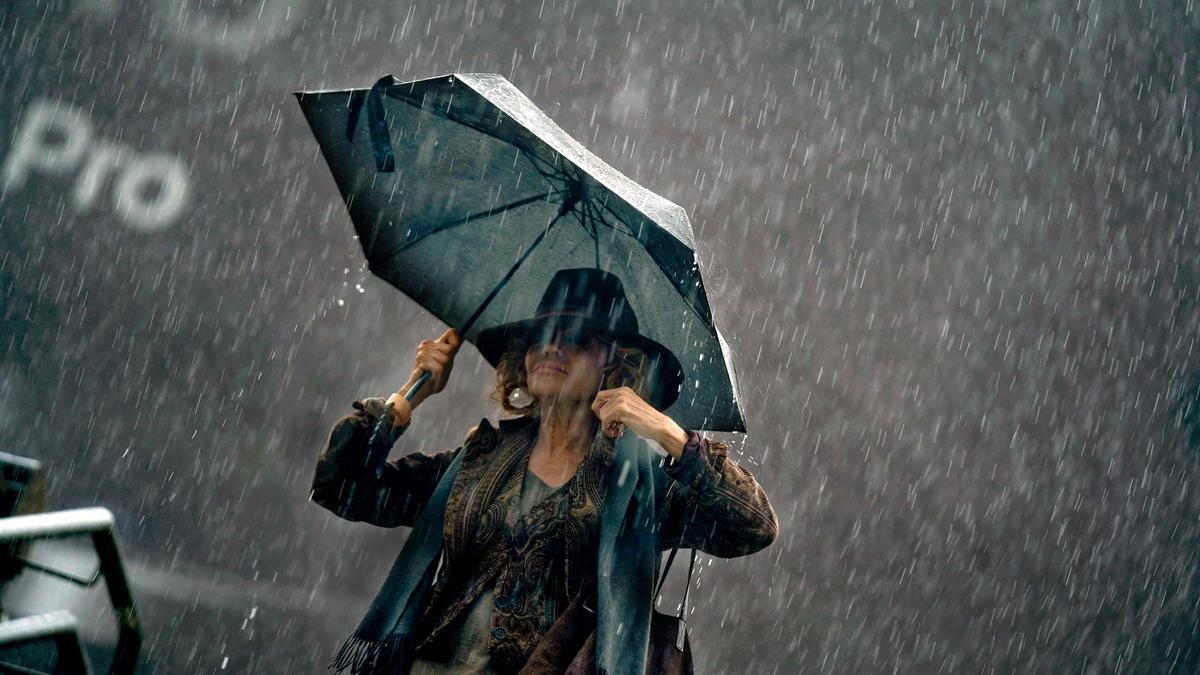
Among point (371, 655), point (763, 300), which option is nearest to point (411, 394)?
point (371, 655)

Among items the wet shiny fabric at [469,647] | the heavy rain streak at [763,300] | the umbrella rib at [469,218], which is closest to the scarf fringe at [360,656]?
the wet shiny fabric at [469,647]

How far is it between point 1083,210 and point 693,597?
13.5ft

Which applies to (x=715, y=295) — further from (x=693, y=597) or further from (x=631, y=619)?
(x=693, y=597)

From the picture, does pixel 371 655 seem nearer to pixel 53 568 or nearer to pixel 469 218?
pixel 53 568

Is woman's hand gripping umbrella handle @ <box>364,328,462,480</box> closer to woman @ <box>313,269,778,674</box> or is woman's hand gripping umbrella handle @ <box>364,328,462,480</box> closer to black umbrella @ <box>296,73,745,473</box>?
woman @ <box>313,269,778,674</box>

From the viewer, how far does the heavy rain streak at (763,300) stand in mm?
6770

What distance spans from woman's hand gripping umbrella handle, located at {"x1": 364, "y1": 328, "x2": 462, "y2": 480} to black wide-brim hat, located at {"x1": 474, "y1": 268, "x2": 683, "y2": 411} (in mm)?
201

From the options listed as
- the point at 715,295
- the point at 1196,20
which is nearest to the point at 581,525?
the point at 715,295

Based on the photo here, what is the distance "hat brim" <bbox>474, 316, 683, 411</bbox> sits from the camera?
2.83 meters

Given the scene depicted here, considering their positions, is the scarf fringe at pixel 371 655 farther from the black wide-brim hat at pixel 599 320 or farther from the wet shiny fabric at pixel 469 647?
the black wide-brim hat at pixel 599 320

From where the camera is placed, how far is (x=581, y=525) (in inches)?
102

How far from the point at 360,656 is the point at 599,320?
1032 millimetres

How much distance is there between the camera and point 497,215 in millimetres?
3064

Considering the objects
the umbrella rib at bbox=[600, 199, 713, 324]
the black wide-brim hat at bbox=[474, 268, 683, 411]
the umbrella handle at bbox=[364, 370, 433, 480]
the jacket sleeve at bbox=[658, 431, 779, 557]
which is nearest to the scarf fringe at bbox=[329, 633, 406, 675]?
the umbrella handle at bbox=[364, 370, 433, 480]
